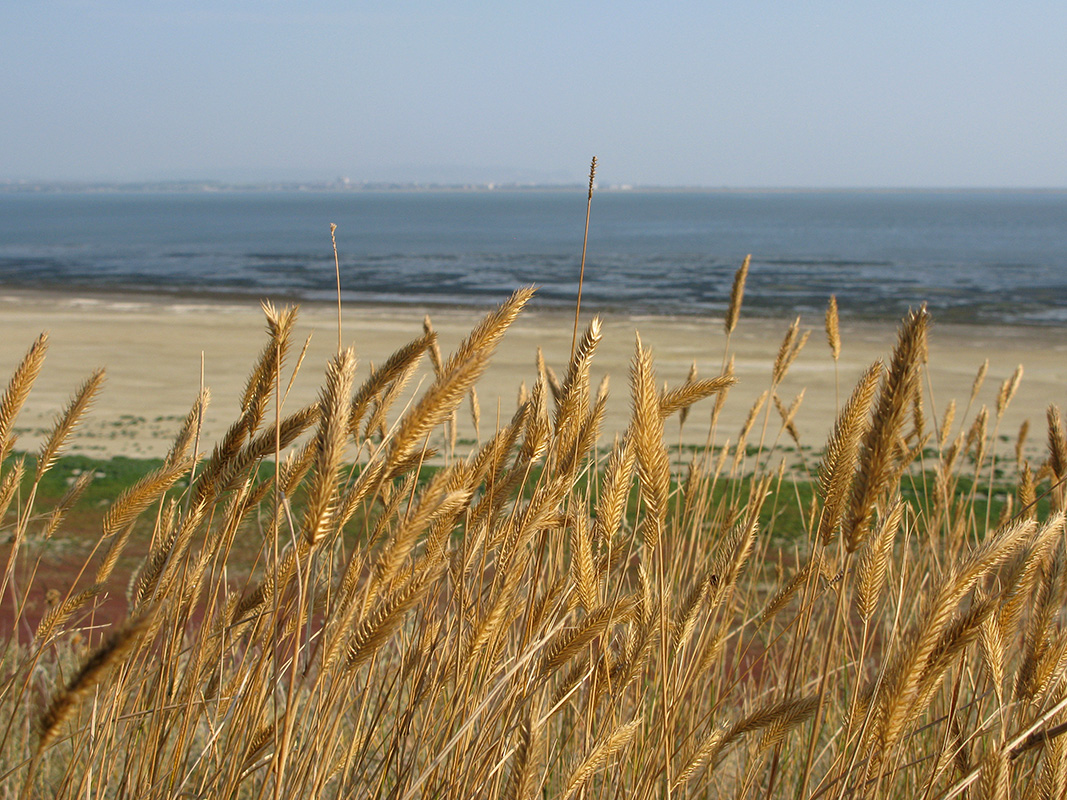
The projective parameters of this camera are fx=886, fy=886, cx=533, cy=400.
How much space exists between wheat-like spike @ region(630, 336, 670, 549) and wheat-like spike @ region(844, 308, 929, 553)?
0.27 m

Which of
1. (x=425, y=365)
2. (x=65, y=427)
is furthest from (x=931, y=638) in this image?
(x=425, y=365)

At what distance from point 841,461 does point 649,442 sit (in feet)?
0.98

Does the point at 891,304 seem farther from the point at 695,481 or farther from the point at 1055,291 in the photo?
the point at 695,481

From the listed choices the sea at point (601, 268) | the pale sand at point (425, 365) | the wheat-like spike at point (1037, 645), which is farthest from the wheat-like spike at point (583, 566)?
the sea at point (601, 268)

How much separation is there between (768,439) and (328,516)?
30.8 feet

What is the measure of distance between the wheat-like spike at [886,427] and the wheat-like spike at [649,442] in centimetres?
27

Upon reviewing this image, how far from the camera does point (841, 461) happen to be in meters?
1.36

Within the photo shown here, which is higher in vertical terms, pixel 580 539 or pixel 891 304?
pixel 580 539

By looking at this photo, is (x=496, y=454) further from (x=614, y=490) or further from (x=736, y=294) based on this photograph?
(x=736, y=294)

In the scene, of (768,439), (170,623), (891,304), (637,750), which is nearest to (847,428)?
(637,750)

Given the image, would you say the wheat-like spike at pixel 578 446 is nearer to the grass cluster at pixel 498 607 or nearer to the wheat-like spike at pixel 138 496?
the grass cluster at pixel 498 607

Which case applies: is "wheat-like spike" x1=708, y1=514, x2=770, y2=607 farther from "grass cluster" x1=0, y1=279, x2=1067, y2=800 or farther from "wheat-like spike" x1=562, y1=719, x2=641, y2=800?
"wheat-like spike" x1=562, y1=719, x2=641, y2=800

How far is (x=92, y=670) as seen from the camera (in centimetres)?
77

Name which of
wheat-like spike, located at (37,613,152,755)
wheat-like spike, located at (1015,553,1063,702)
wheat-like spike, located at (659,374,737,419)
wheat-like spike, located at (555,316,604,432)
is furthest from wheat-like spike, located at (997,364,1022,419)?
wheat-like spike, located at (37,613,152,755)
